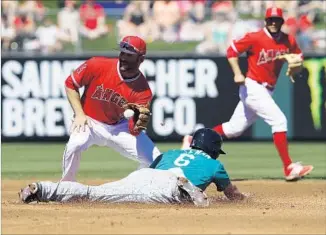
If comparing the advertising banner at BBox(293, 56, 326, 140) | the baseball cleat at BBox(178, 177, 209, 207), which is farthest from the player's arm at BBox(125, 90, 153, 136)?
the advertising banner at BBox(293, 56, 326, 140)

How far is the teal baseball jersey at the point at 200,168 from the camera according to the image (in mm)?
9500

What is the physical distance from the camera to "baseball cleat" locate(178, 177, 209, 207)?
9.25 m

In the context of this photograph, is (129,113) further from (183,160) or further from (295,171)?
(295,171)

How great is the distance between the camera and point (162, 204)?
31.0 feet

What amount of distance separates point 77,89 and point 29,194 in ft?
5.33

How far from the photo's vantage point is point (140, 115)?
404 inches

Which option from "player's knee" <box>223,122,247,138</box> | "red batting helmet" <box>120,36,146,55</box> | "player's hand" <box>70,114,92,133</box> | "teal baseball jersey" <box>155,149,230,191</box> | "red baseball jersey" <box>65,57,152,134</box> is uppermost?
"red batting helmet" <box>120,36,146,55</box>

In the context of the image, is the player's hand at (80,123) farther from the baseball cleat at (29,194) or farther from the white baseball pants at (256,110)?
the white baseball pants at (256,110)

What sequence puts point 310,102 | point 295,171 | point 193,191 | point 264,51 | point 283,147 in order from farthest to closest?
point 310,102 → point 264,51 → point 283,147 → point 295,171 → point 193,191

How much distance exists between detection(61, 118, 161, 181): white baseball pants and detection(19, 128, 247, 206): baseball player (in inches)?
40.7

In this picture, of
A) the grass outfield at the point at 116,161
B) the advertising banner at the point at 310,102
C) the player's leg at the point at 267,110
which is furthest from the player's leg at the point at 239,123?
the advertising banner at the point at 310,102

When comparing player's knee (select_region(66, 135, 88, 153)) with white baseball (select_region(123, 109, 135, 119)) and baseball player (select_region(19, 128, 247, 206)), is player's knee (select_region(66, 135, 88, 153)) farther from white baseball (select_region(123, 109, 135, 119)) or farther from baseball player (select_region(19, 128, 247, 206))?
baseball player (select_region(19, 128, 247, 206))

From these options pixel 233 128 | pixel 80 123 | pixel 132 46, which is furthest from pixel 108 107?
pixel 233 128

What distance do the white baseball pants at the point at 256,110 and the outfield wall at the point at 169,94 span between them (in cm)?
523
